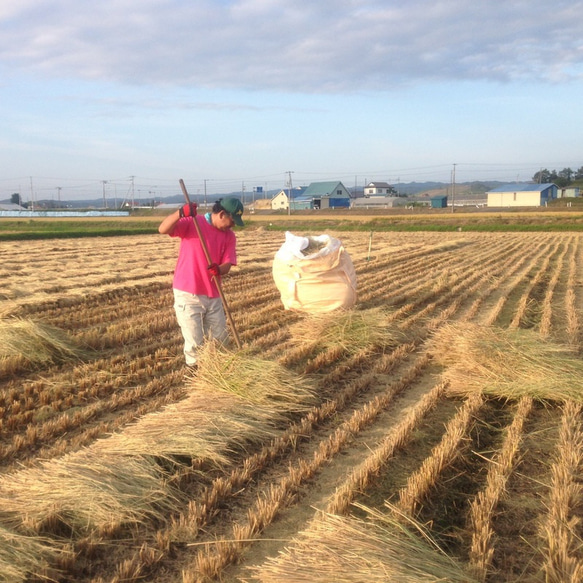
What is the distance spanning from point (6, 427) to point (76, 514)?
1580 millimetres

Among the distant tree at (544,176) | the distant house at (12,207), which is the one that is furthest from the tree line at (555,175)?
the distant house at (12,207)

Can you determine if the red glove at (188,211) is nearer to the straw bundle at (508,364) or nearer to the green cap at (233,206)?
the green cap at (233,206)

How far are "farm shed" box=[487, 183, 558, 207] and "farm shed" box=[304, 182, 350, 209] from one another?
19.1 m

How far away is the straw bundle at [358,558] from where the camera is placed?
2.34 m

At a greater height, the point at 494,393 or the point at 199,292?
the point at 199,292

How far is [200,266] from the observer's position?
515cm

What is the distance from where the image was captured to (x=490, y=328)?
19.9 ft

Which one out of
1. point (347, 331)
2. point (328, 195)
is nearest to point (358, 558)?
point (347, 331)

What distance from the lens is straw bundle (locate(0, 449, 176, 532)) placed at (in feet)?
9.41

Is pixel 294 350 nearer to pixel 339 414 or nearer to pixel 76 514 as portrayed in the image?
pixel 339 414

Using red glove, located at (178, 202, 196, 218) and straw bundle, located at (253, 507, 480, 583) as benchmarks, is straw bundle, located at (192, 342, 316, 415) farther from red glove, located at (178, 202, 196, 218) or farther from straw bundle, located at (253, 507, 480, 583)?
A: straw bundle, located at (253, 507, 480, 583)

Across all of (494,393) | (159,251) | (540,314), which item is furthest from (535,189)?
(494,393)

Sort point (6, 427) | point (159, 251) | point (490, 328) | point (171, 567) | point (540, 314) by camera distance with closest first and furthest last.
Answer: point (171, 567)
point (6, 427)
point (490, 328)
point (540, 314)
point (159, 251)

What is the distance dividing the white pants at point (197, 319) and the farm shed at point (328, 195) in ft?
222
